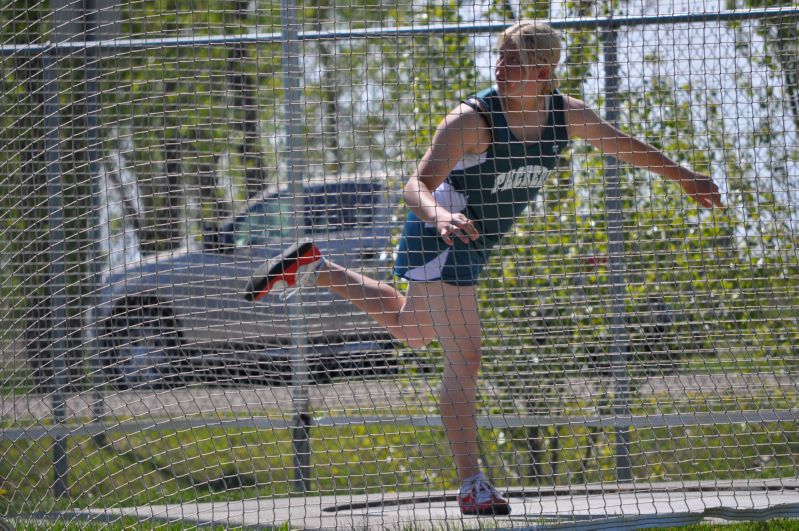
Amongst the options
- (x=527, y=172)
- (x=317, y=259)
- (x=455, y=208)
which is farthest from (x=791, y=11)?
(x=317, y=259)

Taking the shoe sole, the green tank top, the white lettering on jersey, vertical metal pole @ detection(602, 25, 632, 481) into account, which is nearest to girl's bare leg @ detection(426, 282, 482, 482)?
the shoe sole

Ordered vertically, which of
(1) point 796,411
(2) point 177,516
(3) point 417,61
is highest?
(3) point 417,61

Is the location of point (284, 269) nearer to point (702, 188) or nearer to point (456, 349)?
point (456, 349)

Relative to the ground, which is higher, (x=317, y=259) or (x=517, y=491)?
(x=317, y=259)

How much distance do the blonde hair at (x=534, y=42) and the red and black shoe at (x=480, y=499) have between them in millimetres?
1495

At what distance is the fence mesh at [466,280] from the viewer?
3.35m

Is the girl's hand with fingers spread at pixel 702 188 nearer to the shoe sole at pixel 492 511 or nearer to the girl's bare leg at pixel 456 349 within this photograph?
the girl's bare leg at pixel 456 349

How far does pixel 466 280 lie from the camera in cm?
335

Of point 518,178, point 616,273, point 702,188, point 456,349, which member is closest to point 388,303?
point 456,349

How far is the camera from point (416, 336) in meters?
3.59

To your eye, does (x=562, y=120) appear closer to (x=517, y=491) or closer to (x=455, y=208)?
(x=455, y=208)

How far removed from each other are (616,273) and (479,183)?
2.99 feet

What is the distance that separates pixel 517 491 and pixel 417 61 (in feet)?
6.85

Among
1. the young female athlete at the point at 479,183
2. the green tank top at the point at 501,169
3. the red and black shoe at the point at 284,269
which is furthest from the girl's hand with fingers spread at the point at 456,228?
the red and black shoe at the point at 284,269
